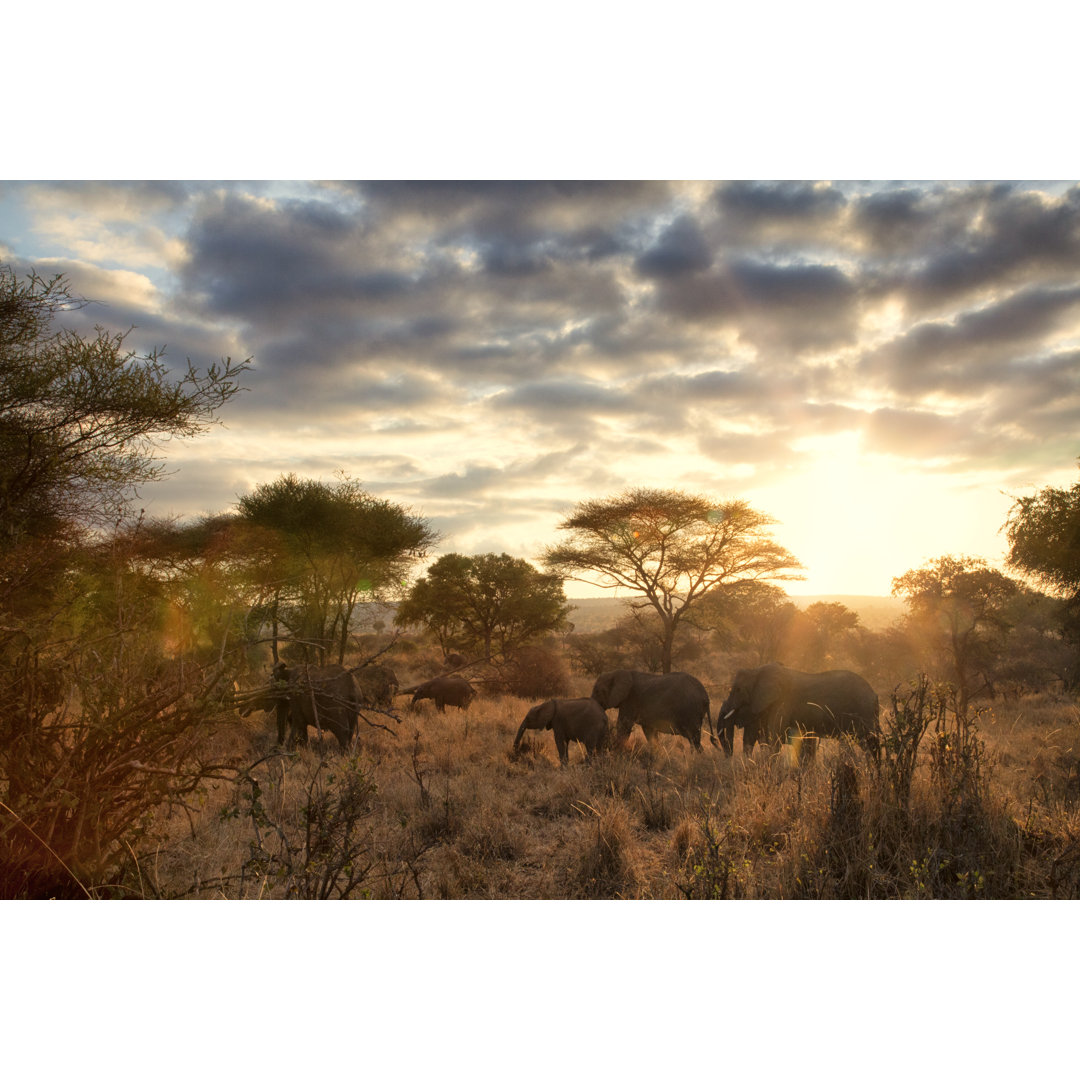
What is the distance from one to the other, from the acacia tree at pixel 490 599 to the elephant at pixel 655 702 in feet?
43.7

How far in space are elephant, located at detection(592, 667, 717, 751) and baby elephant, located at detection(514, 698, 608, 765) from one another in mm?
1164

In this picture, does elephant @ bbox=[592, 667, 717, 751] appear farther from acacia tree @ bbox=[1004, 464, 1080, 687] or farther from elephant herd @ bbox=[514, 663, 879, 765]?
acacia tree @ bbox=[1004, 464, 1080, 687]

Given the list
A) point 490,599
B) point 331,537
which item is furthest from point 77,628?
point 490,599

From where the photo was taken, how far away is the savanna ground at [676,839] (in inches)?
149

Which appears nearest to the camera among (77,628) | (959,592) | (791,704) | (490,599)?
(77,628)

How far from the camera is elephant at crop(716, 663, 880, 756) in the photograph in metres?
9.30

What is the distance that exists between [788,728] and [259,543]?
10800 mm

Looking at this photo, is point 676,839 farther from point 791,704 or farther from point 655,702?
point 655,702

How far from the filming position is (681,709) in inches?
409

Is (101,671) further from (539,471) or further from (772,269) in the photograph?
(772,269)

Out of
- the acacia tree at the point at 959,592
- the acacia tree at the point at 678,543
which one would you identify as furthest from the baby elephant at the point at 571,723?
the acacia tree at the point at 959,592

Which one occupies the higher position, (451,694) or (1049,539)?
(1049,539)

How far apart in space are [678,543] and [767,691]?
918cm

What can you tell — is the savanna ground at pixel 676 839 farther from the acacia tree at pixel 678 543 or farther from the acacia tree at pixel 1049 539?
the acacia tree at pixel 678 543
